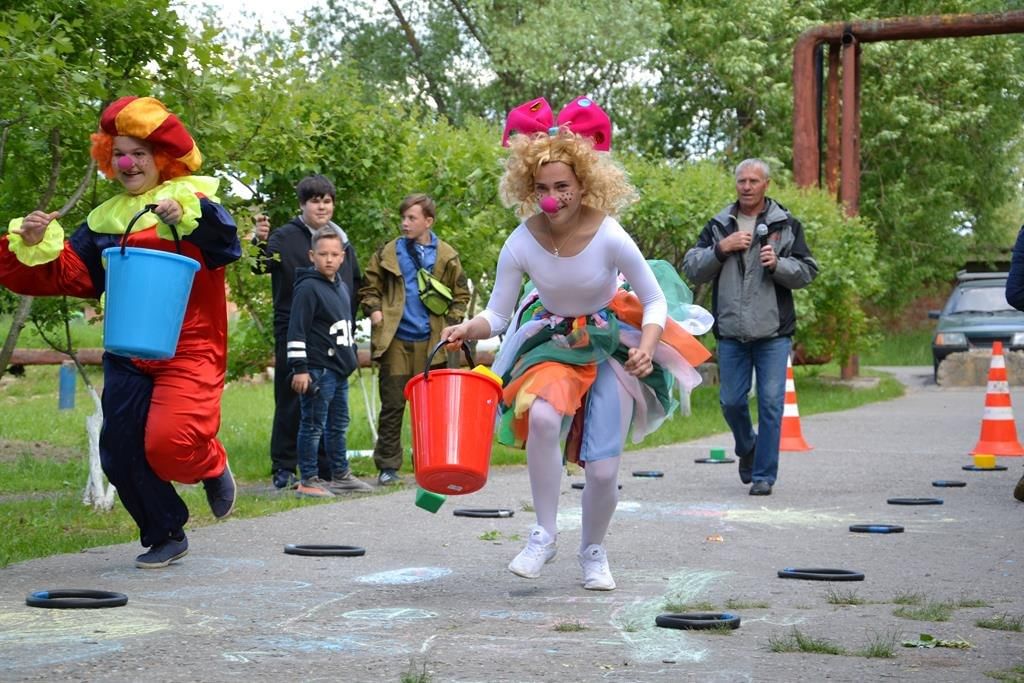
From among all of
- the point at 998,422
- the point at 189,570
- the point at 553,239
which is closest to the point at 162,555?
the point at 189,570

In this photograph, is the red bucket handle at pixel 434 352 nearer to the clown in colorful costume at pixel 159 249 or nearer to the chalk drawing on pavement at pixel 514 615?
the chalk drawing on pavement at pixel 514 615

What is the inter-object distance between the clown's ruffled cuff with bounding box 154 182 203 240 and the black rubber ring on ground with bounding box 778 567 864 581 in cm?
287

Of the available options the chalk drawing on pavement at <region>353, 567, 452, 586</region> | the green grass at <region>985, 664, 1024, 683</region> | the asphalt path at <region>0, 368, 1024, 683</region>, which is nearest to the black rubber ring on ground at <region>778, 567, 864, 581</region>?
the asphalt path at <region>0, 368, 1024, 683</region>

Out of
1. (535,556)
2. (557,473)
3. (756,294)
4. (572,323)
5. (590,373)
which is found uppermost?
(756,294)

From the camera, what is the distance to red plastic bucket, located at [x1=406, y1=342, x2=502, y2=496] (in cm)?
589

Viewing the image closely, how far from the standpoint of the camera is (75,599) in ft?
18.5

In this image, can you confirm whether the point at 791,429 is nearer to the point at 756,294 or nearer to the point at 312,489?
the point at 756,294

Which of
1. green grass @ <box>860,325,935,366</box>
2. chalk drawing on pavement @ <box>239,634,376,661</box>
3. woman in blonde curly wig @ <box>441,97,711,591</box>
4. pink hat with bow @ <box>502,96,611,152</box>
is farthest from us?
green grass @ <box>860,325,935,366</box>

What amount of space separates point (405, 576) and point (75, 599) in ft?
4.83

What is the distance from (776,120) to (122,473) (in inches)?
1143

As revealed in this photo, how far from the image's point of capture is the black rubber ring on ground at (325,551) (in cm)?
712

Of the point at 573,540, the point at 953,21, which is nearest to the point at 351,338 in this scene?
the point at 573,540

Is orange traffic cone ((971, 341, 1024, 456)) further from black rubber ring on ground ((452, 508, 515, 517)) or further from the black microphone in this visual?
black rubber ring on ground ((452, 508, 515, 517))

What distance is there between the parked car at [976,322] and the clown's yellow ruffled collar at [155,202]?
19.3 meters
